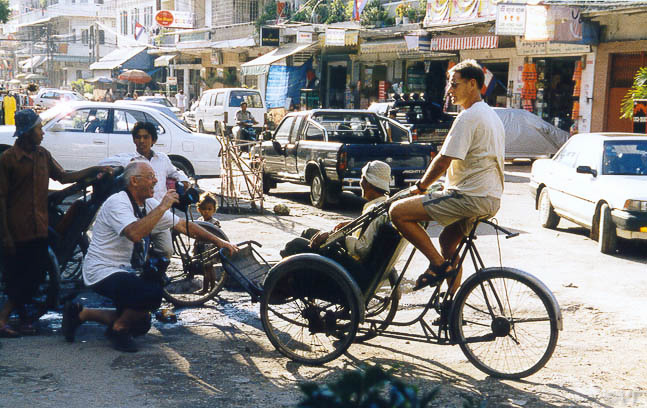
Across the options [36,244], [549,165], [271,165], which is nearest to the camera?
[36,244]

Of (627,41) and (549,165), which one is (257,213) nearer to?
(549,165)

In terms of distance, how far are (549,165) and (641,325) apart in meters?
5.62

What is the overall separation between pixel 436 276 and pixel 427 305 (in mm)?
251

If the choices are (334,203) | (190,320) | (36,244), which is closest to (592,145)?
(334,203)

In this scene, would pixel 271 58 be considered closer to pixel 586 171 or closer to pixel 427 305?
pixel 586 171

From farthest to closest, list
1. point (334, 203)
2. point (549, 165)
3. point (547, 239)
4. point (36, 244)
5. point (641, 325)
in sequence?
point (334, 203), point (549, 165), point (547, 239), point (641, 325), point (36, 244)

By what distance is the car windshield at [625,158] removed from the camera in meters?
9.98

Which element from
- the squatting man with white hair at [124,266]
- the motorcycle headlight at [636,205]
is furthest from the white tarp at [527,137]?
the squatting man with white hair at [124,266]

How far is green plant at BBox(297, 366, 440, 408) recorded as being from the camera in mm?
1809

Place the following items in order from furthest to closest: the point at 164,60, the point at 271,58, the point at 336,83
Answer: the point at 164,60 → the point at 336,83 → the point at 271,58

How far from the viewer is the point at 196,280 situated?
7465 millimetres

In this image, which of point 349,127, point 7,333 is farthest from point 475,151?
point 349,127

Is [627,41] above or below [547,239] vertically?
above

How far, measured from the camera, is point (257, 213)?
1247cm
